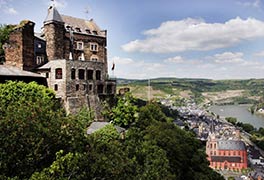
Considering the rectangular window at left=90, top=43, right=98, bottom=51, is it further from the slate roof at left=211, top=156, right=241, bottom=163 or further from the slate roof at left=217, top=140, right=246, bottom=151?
the slate roof at left=217, top=140, right=246, bottom=151

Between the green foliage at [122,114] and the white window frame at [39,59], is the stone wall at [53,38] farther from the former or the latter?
the green foliage at [122,114]

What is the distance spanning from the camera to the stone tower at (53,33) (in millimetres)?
35625

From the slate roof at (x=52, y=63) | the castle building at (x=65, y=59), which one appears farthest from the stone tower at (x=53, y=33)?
the slate roof at (x=52, y=63)

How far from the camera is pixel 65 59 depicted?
108 feet

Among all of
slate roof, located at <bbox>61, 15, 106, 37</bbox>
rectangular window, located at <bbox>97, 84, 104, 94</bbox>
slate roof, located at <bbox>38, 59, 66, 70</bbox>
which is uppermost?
slate roof, located at <bbox>61, 15, 106, 37</bbox>

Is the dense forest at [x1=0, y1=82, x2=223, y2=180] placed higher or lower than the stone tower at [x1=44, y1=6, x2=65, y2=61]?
lower

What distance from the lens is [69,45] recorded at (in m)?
38.8

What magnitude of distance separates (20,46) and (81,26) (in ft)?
39.1

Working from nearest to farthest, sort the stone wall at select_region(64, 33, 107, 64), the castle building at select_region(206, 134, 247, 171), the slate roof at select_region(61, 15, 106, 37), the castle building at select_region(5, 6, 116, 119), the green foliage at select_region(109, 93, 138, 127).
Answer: the castle building at select_region(5, 6, 116, 119) → the green foliage at select_region(109, 93, 138, 127) → the stone wall at select_region(64, 33, 107, 64) → the slate roof at select_region(61, 15, 106, 37) → the castle building at select_region(206, 134, 247, 171)

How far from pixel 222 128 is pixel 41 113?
132 metres

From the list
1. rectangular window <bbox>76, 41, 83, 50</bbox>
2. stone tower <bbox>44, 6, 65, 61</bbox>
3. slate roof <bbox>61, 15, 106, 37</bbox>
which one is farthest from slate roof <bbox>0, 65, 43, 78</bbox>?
slate roof <bbox>61, 15, 106, 37</bbox>

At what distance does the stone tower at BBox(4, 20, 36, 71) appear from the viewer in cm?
3212

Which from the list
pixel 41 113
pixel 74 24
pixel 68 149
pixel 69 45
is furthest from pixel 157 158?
pixel 74 24

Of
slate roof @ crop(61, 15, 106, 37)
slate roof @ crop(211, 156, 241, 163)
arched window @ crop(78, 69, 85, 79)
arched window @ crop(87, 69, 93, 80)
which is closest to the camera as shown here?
arched window @ crop(78, 69, 85, 79)
